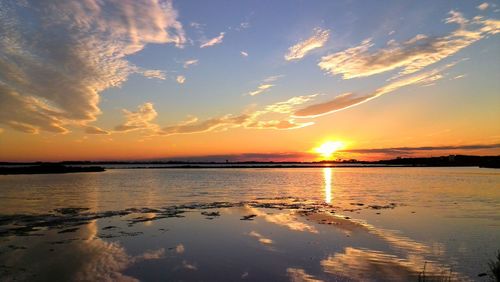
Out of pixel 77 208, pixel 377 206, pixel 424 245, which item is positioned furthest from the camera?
pixel 377 206

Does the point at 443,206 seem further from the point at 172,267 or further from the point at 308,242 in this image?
the point at 172,267

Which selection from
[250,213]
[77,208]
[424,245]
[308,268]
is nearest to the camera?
[308,268]

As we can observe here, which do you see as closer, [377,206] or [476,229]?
[476,229]

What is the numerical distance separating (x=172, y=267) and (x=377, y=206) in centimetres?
2275

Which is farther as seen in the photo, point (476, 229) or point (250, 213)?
point (250, 213)

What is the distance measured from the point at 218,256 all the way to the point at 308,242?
4761 mm

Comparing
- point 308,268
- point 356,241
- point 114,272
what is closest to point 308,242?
point 356,241

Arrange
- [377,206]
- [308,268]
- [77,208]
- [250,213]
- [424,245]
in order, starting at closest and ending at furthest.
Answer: [308,268], [424,245], [250,213], [77,208], [377,206]

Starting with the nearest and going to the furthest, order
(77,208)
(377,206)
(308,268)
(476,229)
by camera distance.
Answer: (308,268) → (476,229) → (77,208) → (377,206)

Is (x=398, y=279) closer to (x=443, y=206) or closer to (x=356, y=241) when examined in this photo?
(x=356, y=241)

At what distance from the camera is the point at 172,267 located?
1366 cm

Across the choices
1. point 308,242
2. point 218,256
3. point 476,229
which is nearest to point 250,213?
point 308,242

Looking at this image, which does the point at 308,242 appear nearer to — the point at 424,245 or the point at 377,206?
the point at 424,245

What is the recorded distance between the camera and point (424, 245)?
677 inches
